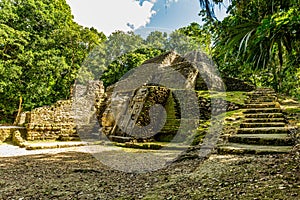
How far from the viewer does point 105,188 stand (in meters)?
3.04

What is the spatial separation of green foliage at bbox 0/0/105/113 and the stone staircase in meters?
12.6

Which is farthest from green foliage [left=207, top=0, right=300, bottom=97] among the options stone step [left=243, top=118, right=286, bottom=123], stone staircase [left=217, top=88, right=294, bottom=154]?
stone step [left=243, top=118, right=286, bottom=123]

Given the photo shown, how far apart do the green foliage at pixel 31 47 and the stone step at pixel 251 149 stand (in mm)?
12836

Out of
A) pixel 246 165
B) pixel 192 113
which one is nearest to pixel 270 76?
pixel 192 113

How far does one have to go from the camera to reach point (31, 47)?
1438 cm

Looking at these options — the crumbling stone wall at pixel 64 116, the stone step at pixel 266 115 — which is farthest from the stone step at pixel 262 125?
the crumbling stone wall at pixel 64 116

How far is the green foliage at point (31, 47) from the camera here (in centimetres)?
1319

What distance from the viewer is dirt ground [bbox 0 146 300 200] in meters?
2.12

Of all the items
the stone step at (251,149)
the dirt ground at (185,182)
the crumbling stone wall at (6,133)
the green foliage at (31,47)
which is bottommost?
the crumbling stone wall at (6,133)

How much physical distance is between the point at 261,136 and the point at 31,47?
1457 cm

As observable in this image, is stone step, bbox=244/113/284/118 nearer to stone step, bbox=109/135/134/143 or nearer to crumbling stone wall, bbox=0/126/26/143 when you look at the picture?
stone step, bbox=109/135/134/143

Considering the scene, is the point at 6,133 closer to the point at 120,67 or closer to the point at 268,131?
the point at 268,131

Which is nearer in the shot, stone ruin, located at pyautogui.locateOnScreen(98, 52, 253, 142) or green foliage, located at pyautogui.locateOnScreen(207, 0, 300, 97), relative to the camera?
green foliage, located at pyautogui.locateOnScreen(207, 0, 300, 97)

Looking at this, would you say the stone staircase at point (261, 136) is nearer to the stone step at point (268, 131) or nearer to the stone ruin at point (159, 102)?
the stone step at point (268, 131)
